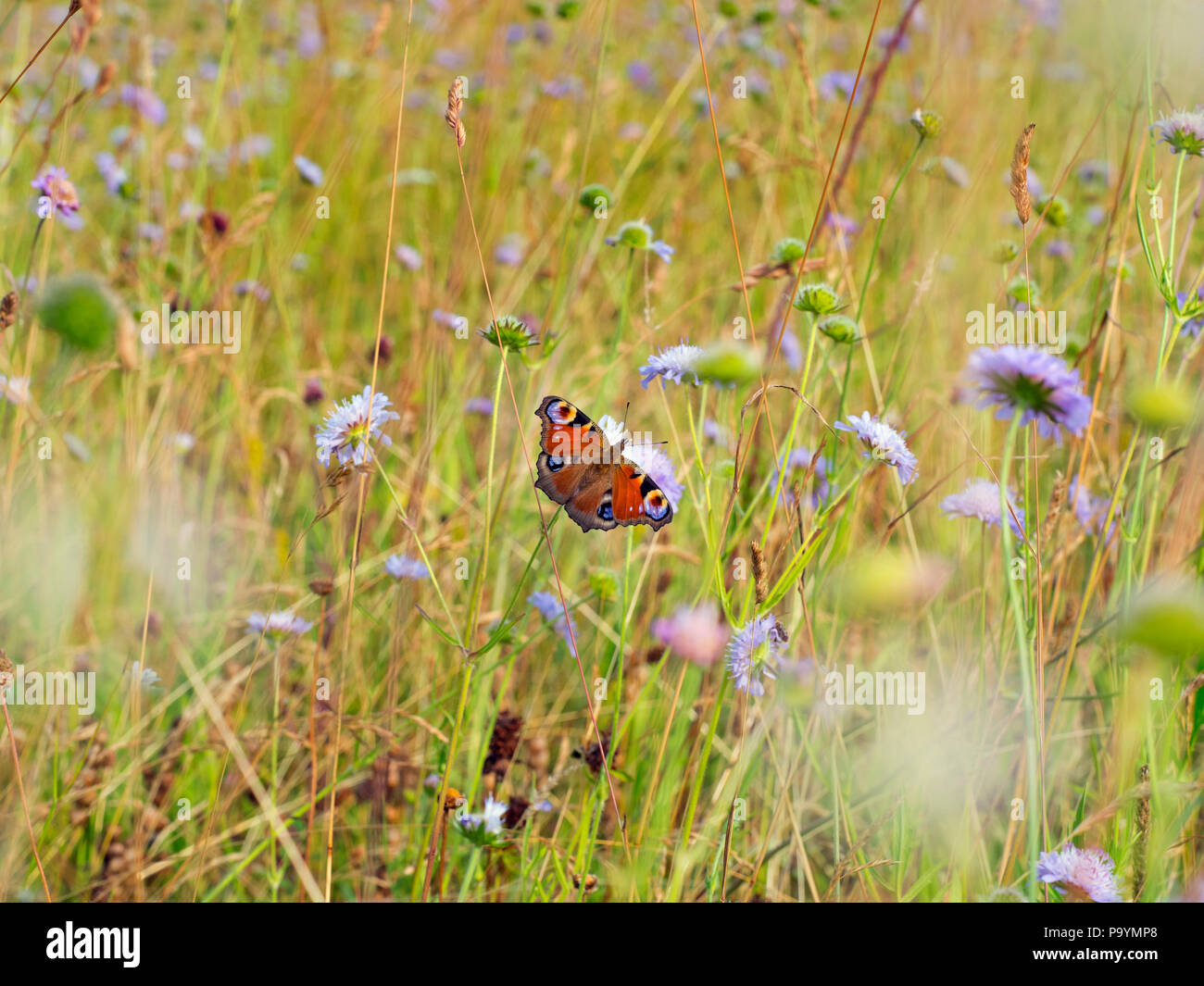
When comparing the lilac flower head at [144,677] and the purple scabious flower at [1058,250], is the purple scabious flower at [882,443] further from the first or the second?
the purple scabious flower at [1058,250]

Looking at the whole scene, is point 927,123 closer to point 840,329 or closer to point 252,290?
point 840,329

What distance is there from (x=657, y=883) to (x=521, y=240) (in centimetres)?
128

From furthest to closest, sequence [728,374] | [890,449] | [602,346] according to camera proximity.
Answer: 1. [602,346]
2. [890,449]
3. [728,374]

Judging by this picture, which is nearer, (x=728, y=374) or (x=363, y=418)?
(x=728, y=374)

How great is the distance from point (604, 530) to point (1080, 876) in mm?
569

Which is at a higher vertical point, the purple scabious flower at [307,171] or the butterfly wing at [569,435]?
the purple scabious flower at [307,171]

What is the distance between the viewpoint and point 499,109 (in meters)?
2.02

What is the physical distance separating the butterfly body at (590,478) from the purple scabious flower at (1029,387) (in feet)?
0.86

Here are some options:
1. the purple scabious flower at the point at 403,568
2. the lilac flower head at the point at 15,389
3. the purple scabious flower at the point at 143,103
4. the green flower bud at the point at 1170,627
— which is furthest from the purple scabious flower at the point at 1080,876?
the purple scabious flower at the point at 143,103

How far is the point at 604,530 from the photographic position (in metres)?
1.03

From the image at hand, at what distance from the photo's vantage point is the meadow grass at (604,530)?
2.58ft

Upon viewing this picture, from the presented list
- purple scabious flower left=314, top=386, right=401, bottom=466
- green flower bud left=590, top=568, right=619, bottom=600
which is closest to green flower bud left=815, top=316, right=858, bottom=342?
green flower bud left=590, top=568, right=619, bottom=600
